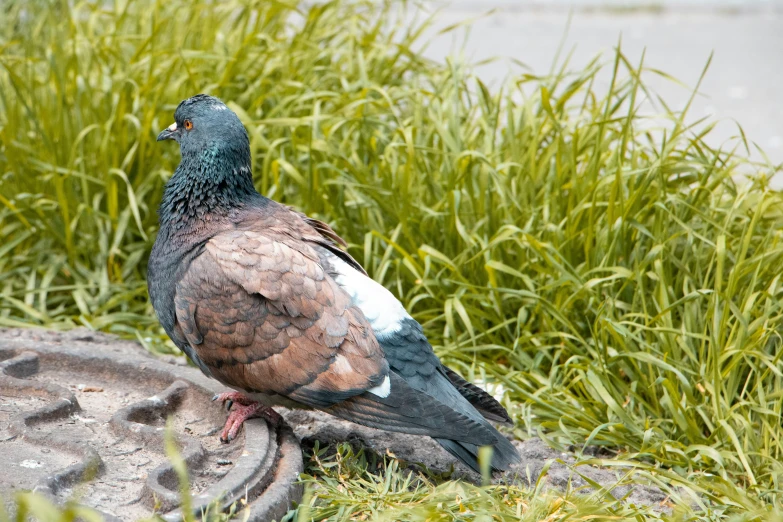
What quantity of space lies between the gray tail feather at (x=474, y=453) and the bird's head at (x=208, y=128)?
1207 mm

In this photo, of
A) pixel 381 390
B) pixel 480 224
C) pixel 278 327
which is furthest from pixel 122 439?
pixel 480 224

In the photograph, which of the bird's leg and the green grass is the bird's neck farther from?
the green grass

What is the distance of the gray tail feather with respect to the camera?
2.63 m

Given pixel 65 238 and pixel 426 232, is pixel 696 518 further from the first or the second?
pixel 65 238

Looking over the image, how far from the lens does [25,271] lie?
13.2 ft

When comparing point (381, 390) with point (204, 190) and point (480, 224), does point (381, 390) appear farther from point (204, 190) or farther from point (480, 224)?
point (480, 224)

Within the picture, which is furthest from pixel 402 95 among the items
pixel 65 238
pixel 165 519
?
pixel 165 519

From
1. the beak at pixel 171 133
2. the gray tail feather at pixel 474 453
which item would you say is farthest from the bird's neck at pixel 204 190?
the gray tail feather at pixel 474 453

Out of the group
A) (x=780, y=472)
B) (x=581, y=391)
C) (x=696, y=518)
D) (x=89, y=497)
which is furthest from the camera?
(x=581, y=391)

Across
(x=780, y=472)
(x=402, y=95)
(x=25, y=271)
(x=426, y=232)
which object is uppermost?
(x=402, y=95)

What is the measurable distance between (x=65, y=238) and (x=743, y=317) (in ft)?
9.34

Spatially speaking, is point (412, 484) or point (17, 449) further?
point (412, 484)

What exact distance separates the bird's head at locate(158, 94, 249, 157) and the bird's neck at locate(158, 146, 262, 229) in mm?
29

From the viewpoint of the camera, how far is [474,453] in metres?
2.64
